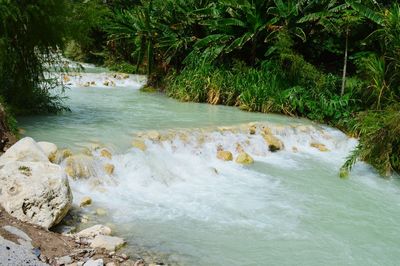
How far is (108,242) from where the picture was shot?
5289 millimetres

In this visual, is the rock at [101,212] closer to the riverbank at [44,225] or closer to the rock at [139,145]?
the riverbank at [44,225]

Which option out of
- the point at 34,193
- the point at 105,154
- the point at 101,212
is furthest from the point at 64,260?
the point at 105,154

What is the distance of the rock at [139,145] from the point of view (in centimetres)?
892

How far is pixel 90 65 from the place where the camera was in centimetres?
3077

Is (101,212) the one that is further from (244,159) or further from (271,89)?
(271,89)

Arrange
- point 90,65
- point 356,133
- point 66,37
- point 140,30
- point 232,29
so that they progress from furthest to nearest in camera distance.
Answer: point 90,65 → point 140,30 → point 232,29 → point 356,133 → point 66,37

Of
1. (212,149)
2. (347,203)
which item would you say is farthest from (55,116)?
(347,203)

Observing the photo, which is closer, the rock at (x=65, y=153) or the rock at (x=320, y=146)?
the rock at (x=65, y=153)

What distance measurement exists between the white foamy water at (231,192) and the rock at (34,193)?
2.28ft

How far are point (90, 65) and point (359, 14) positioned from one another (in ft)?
70.4

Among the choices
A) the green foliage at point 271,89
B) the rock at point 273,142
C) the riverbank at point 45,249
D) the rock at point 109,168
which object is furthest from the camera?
the green foliage at point 271,89

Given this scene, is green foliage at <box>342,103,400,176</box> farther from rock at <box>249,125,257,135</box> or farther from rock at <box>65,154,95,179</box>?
rock at <box>65,154,95,179</box>

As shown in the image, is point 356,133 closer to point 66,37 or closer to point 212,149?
point 212,149

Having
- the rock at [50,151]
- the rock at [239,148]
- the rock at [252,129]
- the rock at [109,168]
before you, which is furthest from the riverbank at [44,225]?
the rock at [252,129]
